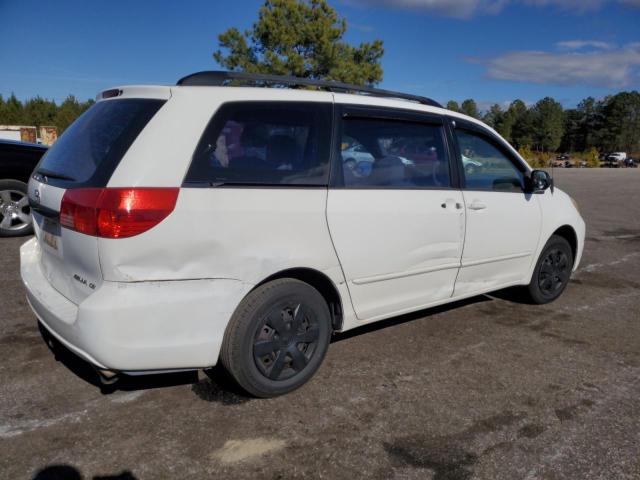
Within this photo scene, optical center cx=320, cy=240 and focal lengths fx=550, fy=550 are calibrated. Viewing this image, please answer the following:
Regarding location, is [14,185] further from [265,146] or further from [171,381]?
[265,146]

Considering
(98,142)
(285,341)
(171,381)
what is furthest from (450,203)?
(98,142)

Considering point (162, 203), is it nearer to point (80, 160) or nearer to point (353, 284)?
point (80, 160)

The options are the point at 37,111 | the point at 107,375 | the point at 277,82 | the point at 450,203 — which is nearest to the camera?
the point at 107,375

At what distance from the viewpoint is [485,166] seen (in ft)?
14.5

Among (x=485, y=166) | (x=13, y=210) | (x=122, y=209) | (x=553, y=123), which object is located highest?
(x=553, y=123)

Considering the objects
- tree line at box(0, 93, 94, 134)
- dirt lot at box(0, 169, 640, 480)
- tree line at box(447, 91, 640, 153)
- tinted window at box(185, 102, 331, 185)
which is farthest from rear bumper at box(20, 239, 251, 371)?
tree line at box(447, 91, 640, 153)

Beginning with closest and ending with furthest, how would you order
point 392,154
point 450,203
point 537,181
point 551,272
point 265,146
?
point 265,146, point 392,154, point 450,203, point 537,181, point 551,272

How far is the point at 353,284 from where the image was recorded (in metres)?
3.40

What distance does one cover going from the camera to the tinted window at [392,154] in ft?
11.4

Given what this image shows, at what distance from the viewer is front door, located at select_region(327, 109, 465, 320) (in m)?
3.35

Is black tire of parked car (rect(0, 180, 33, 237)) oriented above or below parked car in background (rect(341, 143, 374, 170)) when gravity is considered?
below

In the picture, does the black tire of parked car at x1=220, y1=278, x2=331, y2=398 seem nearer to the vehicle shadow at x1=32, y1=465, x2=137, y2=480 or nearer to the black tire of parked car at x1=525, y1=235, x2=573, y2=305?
the vehicle shadow at x1=32, y1=465, x2=137, y2=480

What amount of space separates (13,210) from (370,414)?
20.5 ft

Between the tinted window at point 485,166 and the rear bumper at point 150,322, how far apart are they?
2150 mm
